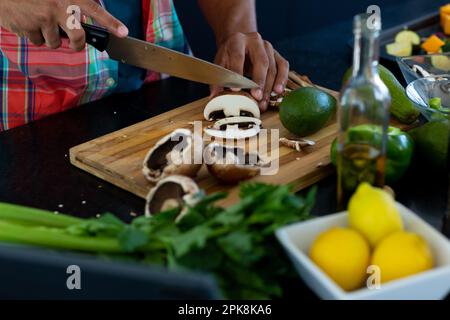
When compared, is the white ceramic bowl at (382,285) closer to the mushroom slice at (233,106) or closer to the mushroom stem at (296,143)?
the mushroom stem at (296,143)

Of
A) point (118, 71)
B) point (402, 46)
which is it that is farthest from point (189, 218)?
point (402, 46)

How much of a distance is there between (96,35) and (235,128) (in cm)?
42

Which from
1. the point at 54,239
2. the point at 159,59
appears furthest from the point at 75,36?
the point at 54,239

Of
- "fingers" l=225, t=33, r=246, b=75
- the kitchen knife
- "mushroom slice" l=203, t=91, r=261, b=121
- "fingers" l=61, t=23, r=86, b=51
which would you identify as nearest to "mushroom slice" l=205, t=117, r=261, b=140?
"mushroom slice" l=203, t=91, r=261, b=121

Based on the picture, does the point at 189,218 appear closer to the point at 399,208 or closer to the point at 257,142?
the point at 399,208

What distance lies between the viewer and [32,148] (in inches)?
70.9

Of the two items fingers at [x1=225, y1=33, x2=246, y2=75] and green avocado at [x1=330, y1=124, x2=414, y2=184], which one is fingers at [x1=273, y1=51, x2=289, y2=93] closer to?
fingers at [x1=225, y1=33, x2=246, y2=75]

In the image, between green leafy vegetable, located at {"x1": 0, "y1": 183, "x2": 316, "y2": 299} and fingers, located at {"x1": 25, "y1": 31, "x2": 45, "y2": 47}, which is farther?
fingers, located at {"x1": 25, "y1": 31, "x2": 45, "y2": 47}

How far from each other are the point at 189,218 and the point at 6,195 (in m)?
0.59

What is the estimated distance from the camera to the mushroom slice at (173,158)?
148cm

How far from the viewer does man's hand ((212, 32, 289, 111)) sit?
2000 millimetres

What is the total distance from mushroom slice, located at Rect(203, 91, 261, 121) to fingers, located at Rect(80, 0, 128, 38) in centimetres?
29

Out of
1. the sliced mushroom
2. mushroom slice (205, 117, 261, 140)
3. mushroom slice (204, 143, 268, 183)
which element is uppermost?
the sliced mushroom

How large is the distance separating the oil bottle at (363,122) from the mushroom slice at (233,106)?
554 millimetres
